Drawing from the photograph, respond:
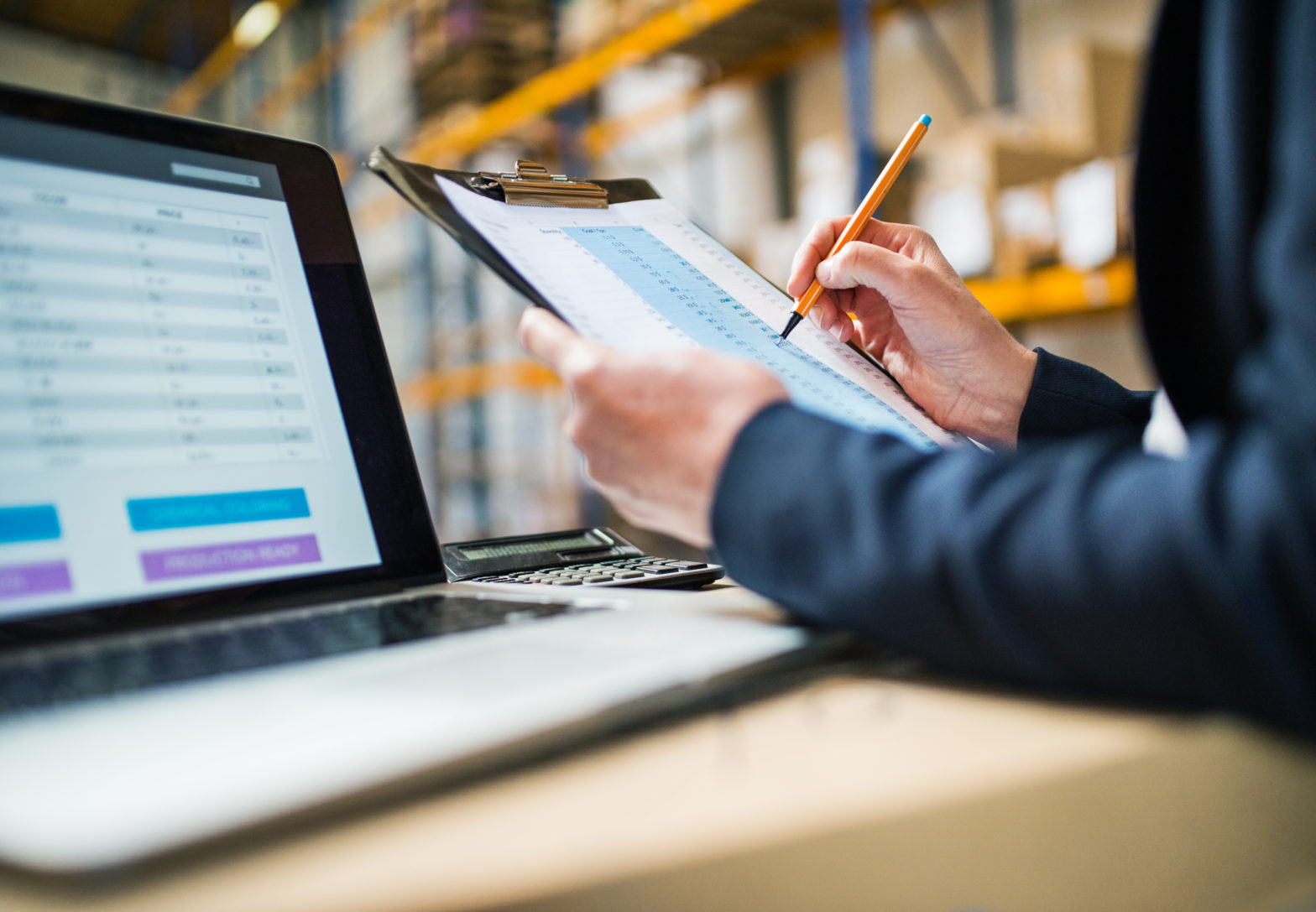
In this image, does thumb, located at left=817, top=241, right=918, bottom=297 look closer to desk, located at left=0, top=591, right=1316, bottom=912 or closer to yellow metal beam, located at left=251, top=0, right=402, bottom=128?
desk, located at left=0, top=591, right=1316, bottom=912

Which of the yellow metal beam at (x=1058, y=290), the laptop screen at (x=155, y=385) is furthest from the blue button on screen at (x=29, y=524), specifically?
the yellow metal beam at (x=1058, y=290)

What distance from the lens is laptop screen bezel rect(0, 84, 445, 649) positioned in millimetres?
546

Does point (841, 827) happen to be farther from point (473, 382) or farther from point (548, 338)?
point (473, 382)

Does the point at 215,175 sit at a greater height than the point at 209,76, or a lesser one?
lesser

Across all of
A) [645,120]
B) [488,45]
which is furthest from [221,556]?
[645,120]

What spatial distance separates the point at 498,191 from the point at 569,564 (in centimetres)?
29

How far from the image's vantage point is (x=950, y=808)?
Result: 0.26 m

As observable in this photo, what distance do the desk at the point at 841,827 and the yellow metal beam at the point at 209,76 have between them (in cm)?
534

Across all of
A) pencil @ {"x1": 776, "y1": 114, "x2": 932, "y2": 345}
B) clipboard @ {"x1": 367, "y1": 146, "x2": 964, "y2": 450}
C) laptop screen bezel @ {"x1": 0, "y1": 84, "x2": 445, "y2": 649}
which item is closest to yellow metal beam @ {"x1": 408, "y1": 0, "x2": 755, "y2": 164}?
pencil @ {"x1": 776, "y1": 114, "x2": 932, "y2": 345}

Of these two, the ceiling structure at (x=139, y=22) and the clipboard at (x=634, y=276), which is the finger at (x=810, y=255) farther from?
the ceiling structure at (x=139, y=22)

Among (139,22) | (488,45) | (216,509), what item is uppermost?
(139,22)

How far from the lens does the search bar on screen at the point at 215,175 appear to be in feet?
1.86

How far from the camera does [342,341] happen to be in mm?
617

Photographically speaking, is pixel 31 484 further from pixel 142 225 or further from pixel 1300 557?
pixel 1300 557
